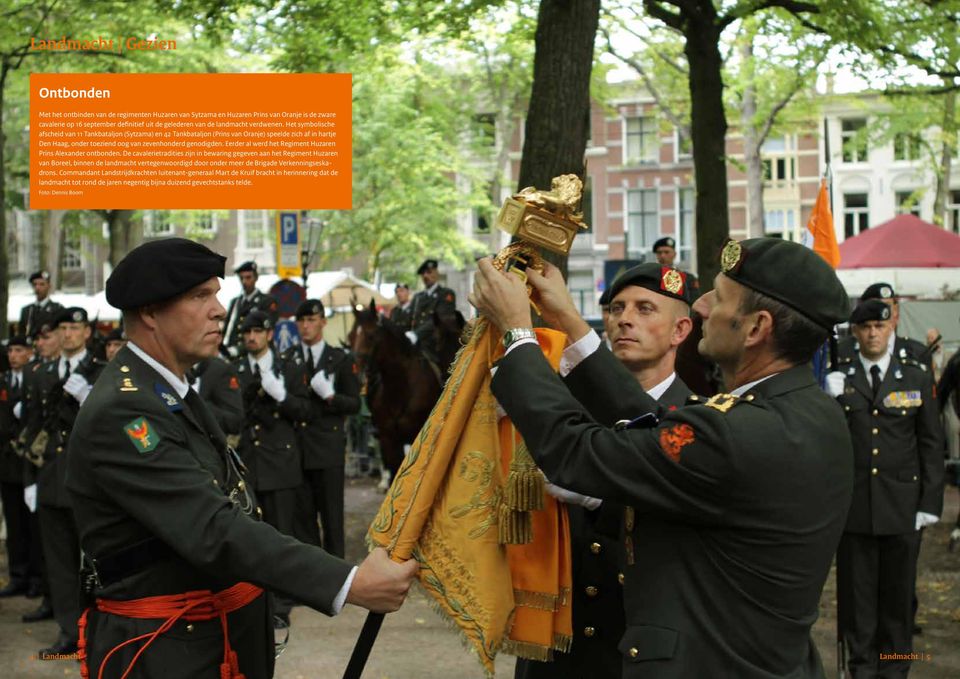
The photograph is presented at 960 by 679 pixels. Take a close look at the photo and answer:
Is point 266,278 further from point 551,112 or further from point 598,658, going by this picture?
point 598,658

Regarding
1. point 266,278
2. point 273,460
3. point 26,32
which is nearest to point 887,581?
point 273,460

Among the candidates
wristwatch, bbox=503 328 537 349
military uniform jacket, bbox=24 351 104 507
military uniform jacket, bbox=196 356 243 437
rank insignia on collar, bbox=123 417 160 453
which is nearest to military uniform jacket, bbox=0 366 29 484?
military uniform jacket, bbox=24 351 104 507

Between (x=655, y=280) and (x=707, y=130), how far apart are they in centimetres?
926

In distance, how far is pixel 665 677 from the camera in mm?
2871

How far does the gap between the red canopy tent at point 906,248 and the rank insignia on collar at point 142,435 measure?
Result: 1758 cm

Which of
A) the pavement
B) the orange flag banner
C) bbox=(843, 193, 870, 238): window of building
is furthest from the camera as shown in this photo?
bbox=(843, 193, 870, 238): window of building

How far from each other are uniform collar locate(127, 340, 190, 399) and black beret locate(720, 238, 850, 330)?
178 cm

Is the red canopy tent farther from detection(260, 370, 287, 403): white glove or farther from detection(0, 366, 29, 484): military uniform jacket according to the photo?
detection(0, 366, 29, 484): military uniform jacket

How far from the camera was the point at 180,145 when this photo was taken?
888 centimetres

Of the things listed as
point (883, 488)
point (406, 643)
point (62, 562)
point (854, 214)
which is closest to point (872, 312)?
point (883, 488)

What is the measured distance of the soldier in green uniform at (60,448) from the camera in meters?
8.49

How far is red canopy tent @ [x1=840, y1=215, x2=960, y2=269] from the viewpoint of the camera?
63.0ft

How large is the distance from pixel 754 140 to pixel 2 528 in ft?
71.0

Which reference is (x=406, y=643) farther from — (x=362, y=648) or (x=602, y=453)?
Result: (x=602, y=453)
